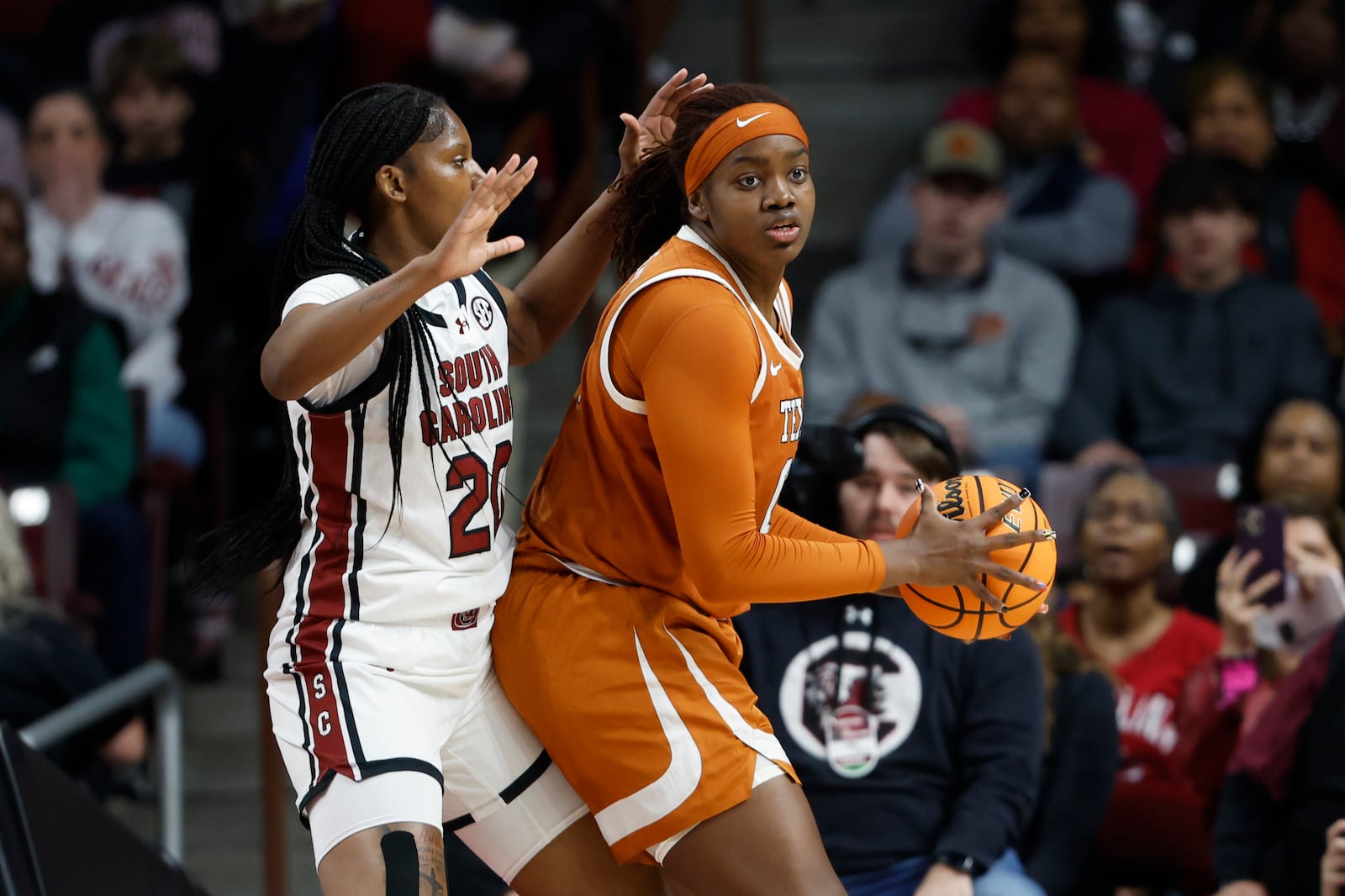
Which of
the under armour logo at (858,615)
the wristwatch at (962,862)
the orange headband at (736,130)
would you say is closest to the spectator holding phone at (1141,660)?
the wristwatch at (962,862)

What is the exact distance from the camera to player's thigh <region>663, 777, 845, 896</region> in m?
2.62

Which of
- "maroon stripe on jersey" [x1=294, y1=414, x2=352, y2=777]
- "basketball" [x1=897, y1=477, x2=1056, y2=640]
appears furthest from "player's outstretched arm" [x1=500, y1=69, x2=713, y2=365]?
"basketball" [x1=897, y1=477, x2=1056, y2=640]

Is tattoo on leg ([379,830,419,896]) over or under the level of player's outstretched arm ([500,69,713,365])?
under

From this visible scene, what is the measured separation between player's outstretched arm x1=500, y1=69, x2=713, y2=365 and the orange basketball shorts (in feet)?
1.61

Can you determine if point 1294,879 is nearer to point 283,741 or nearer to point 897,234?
point 283,741

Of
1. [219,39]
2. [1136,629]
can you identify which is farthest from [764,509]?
[219,39]

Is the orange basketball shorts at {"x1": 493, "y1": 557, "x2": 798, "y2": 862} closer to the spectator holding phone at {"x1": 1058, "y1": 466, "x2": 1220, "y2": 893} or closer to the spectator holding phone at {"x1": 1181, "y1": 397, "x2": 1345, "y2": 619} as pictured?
the spectator holding phone at {"x1": 1058, "y1": 466, "x2": 1220, "y2": 893}

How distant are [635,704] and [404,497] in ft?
1.59

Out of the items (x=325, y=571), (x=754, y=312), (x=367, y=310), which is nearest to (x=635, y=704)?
(x=325, y=571)

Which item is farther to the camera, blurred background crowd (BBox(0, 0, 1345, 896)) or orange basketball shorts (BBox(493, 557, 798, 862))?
blurred background crowd (BBox(0, 0, 1345, 896))

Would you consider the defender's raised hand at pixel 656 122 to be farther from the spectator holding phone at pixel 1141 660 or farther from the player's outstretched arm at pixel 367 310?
the spectator holding phone at pixel 1141 660

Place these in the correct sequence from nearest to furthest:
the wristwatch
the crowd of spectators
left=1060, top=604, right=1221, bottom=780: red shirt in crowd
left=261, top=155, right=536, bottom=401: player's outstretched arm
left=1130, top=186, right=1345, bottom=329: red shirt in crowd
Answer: left=261, top=155, right=536, bottom=401: player's outstretched arm → the wristwatch → the crowd of spectators → left=1060, top=604, right=1221, bottom=780: red shirt in crowd → left=1130, top=186, right=1345, bottom=329: red shirt in crowd

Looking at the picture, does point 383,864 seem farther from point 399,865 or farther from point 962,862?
point 962,862

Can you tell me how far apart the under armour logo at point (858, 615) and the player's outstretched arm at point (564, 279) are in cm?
101
